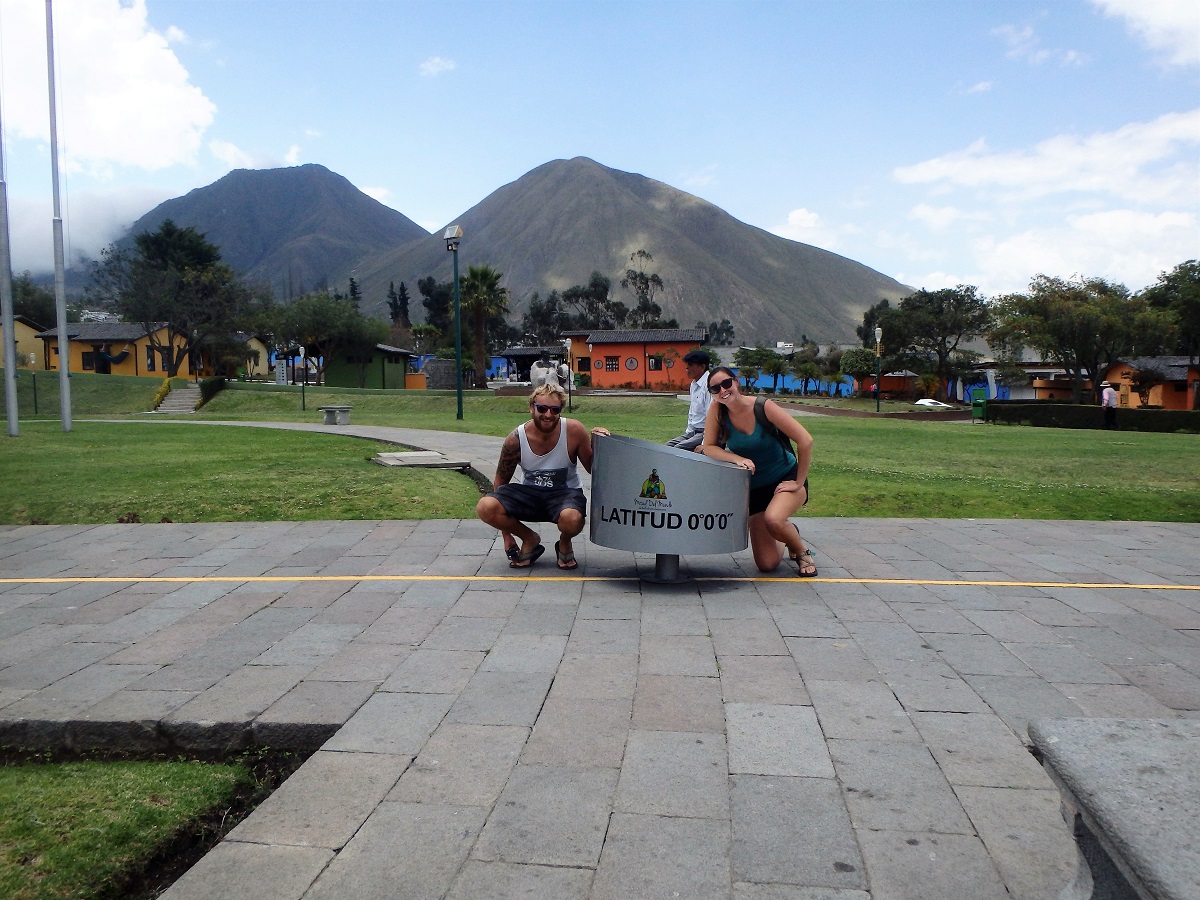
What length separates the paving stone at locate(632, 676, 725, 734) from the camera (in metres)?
3.52

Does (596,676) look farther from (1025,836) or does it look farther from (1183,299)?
(1183,299)

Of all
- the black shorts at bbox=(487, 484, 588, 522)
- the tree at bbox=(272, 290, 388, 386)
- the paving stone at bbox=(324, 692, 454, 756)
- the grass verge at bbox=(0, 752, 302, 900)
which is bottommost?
the grass verge at bbox=(0, 752, 302, 900)

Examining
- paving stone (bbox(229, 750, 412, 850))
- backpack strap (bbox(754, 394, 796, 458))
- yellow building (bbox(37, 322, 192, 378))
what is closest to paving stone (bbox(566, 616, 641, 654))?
Answer: paving stone (bbox(229, 750, 412, 850))

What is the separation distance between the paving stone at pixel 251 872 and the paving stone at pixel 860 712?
194cm

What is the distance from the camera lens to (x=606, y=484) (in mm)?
5738

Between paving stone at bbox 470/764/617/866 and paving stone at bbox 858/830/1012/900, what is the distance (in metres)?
0.80

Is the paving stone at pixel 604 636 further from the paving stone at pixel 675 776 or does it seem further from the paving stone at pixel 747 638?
the paving stone at pixel 675 776

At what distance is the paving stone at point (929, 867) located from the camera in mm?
2367

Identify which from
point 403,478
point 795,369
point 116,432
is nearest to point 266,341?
point 795,369

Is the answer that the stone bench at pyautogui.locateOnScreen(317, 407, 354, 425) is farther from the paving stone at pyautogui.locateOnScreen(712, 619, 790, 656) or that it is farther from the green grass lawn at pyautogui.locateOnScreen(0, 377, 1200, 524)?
the paving stone at pyautogui.locateOnScreen(712, 619, 790, 656)

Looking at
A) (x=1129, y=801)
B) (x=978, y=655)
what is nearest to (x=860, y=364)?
(x=978, y=655)

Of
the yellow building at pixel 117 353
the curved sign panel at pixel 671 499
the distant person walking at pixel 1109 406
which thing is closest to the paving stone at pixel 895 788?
the curved sign panel at pixel 671 499

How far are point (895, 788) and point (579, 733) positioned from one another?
1.18 metres

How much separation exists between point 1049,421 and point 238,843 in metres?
36.3
